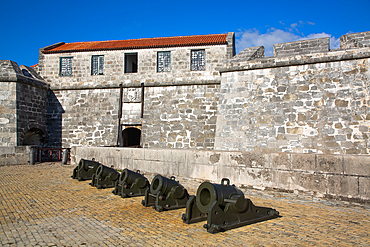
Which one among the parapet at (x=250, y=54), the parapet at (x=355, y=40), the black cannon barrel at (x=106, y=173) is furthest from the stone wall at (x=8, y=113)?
the parapet at (x=355, y=40)

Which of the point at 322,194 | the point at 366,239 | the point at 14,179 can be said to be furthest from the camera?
the point at 14,179

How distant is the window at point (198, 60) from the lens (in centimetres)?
1605

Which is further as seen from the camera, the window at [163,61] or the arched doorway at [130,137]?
the arched doorway at [130,137]

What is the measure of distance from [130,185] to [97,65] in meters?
13.5

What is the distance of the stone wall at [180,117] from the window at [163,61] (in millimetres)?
1283

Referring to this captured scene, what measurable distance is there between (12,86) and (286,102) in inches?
585

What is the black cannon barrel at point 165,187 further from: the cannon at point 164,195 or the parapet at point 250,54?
the parapet at point 250,54

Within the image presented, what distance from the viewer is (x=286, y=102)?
11109 millimetres

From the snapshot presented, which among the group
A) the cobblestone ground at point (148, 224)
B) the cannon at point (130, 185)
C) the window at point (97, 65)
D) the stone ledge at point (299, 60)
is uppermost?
the window at point (97, 65)

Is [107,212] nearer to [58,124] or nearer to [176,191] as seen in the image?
[176,191]

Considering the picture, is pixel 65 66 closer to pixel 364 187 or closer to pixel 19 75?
pixel 19 75

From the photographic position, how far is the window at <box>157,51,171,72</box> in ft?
54.4

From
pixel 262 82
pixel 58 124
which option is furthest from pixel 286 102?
pixel 58 124

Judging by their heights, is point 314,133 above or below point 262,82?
below
